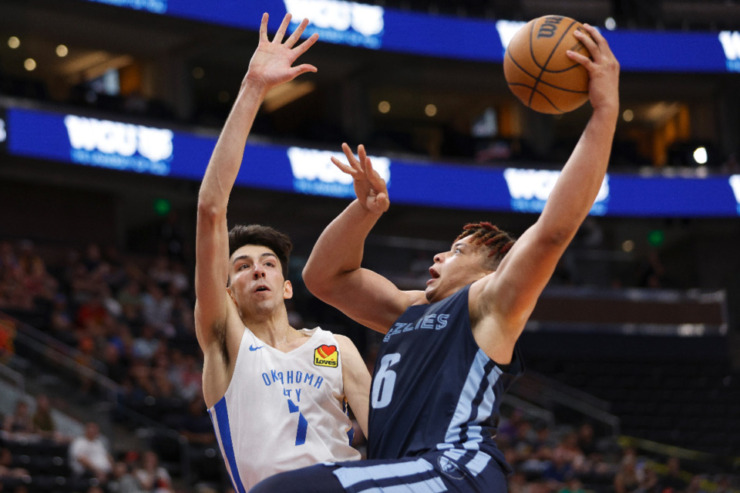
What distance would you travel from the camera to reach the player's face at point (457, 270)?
439cm

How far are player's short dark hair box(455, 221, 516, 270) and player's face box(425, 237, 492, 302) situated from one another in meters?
0.02

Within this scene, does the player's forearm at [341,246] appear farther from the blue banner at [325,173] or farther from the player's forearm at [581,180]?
the blue banner at [325,173]

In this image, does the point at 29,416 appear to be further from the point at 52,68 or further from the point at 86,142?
the point at 52,68

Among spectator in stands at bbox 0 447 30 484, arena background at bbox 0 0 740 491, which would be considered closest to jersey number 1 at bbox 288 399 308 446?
spectator in stands at bbox 0 447 30 484

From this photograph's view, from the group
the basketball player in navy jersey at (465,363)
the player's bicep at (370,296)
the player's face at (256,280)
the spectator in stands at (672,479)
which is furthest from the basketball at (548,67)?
the spectator in stands at (672,479)

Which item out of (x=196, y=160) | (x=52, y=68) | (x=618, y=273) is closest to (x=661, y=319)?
(x=618, y=273)

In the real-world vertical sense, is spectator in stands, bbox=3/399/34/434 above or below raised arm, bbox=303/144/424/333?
below

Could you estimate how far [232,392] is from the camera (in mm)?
4387

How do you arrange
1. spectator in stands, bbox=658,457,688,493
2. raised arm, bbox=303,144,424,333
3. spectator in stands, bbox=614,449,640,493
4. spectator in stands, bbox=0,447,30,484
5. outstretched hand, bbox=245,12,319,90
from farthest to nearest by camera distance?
spectator in stands, bbox=658,457,688,493
spectator in stands, bbox=614,449,640,493
spectator in stands, bbox=0,447,30,484
raised arm, bbox=303,144,424,333
outstretched hand, bbox=245,12,319,90

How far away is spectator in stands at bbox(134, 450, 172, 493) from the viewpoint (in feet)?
40.8

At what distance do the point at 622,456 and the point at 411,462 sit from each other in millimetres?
16409

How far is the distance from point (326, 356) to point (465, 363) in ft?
2.80

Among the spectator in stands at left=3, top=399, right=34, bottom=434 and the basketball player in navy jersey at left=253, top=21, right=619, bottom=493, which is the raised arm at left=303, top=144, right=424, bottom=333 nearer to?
the basketball player in navy jersey at left=253, top=21, right=619, bottom=493

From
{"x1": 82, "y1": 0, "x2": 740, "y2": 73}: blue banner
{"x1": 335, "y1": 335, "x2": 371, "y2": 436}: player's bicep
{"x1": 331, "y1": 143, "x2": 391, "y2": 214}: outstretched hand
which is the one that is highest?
{"x1": 82, "y1": 0, "x2": 740, "y2": 73}: blue banner
